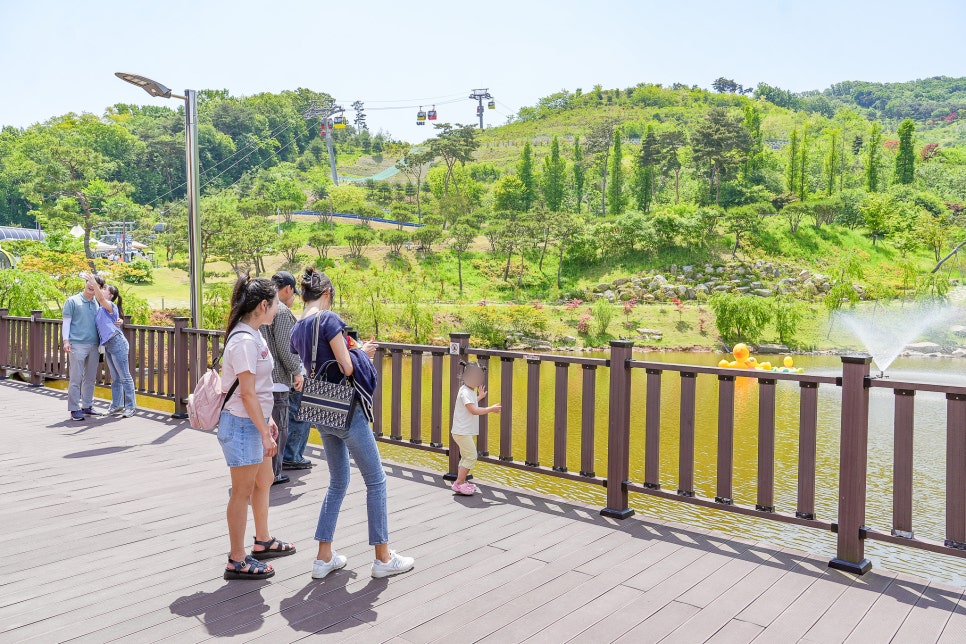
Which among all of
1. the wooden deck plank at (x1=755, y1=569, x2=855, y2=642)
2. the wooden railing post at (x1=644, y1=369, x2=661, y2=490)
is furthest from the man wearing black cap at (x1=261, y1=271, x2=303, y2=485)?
the wooden deck plank at (x1=755, y1=569, x2=855, y2=642)

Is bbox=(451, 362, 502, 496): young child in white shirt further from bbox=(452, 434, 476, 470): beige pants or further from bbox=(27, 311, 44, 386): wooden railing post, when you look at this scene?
bbox=(27, 311, 44, 386): wooden railing post

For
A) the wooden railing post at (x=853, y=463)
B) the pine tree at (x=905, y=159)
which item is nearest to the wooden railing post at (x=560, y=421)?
the wooden railing post at (x=853, y=463)

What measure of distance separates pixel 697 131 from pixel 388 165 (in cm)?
5981

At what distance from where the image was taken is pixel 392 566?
3.36 m

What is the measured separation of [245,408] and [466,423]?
1.96 meters

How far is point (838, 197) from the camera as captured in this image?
5359 centimetres

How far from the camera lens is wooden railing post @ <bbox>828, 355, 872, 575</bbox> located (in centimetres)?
349

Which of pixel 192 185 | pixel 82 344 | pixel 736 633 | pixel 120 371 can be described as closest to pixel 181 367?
pixel 120 371

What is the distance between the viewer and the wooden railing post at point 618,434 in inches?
171

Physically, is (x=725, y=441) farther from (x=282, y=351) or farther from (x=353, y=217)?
(x=353, y=217)

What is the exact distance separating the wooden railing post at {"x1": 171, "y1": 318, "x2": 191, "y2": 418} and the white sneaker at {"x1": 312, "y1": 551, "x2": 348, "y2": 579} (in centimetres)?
465

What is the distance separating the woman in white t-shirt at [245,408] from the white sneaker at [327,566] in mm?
218

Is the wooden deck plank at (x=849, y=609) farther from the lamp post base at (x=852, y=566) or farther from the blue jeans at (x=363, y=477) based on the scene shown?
the blue jeans at (x=363, y=477)

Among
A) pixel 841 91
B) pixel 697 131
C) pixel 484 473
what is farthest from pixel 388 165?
pixel 841 91
